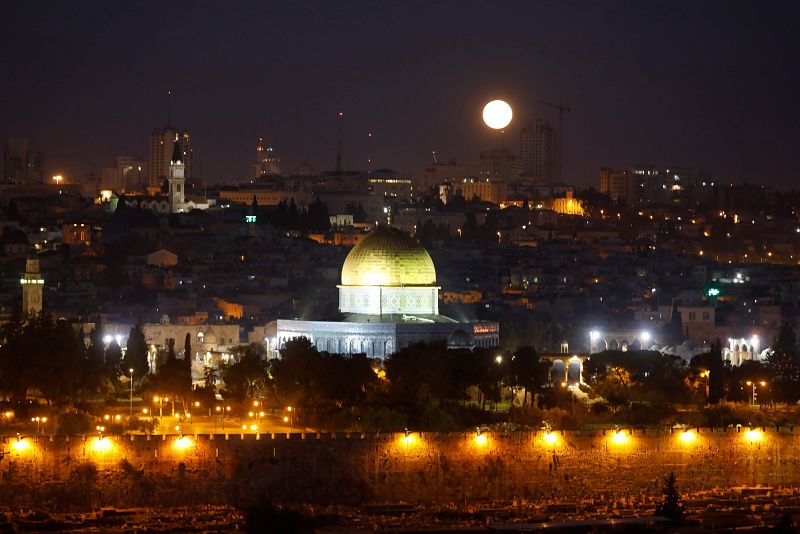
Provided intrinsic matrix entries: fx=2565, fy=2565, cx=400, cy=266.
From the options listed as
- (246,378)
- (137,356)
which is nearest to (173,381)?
(246,378)

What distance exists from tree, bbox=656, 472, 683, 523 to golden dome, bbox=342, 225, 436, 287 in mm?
17047

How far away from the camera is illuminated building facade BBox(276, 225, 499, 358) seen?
60031 mm

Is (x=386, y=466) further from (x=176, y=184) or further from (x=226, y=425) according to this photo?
(x=176, y=184)

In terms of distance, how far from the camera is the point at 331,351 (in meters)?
59.9

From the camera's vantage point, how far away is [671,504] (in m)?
43.9

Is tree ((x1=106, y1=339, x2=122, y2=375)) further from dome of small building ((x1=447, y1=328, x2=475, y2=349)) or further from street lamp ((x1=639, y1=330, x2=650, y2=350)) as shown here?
street lamp ((x1=639, y1=330, x2=650, y2=350))

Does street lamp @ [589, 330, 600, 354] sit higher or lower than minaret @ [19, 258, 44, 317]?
lower

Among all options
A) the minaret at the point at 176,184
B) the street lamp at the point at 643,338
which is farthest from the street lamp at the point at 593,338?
the minaret at the point at 176,184

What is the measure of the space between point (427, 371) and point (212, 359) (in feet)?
36.6

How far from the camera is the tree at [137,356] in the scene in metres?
55.2

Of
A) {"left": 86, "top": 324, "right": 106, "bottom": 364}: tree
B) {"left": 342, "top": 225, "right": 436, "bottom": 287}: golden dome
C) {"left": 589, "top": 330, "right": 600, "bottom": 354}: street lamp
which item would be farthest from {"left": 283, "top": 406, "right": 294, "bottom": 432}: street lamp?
{"left": 589, "top": 330, "right": 600, "bottom": 354}: street lamp

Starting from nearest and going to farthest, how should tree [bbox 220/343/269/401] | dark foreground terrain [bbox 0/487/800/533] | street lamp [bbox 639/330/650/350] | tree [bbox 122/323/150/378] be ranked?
dark foreground terrain [bbox 0/487/800/533]
tree [bbox 220/343/269/401]
tree [bbox 122/323/150/378]
street lamp [bbox 639/330/650/350]

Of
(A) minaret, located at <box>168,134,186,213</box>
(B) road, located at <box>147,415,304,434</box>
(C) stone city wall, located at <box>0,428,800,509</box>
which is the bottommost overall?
(C) stone city wall, located at <box>0,428,800,509</box>

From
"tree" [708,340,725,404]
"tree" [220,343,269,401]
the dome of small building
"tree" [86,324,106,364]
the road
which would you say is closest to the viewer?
the road
